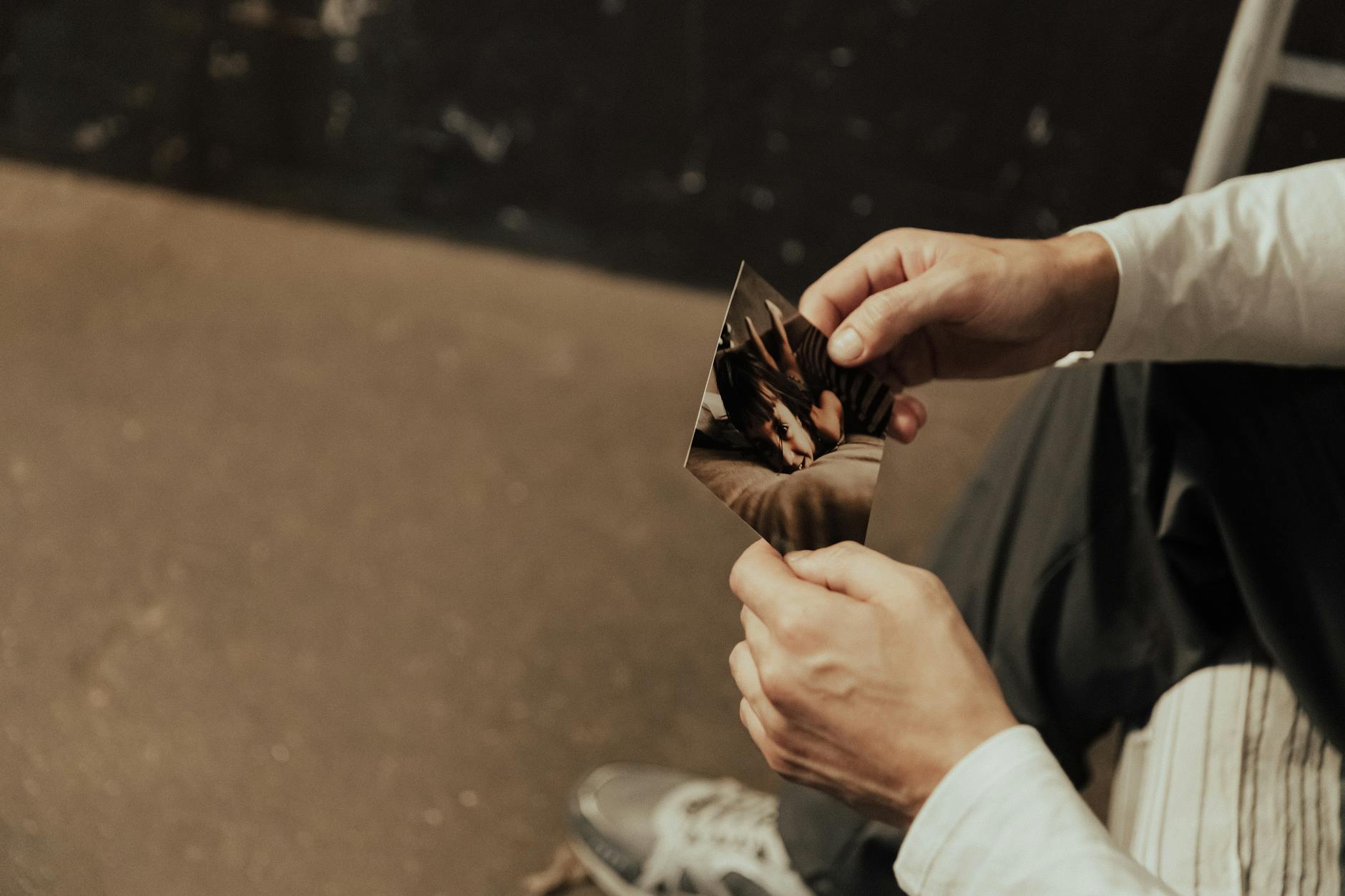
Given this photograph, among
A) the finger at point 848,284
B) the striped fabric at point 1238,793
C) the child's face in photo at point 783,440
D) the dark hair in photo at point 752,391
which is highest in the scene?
the finger at point 848,284

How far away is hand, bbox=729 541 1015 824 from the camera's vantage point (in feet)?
1.92

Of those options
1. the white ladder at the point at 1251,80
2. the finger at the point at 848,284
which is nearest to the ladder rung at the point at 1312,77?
the white ladder at the point at 1251,80

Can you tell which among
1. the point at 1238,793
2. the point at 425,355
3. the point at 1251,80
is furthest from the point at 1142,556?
the point at 425,355

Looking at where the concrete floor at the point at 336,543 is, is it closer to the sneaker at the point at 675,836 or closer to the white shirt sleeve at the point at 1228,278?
the sneaker at the point at 675,836

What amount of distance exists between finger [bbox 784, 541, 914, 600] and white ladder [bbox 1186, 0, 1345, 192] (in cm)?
77

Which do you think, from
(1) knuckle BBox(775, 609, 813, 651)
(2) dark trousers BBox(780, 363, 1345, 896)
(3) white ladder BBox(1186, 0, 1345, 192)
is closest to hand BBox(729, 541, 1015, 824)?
(1) knuckle BBox(775, 609, 813, 651)

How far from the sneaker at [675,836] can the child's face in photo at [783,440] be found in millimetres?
372

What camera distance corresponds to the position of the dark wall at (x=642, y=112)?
151 centimetres

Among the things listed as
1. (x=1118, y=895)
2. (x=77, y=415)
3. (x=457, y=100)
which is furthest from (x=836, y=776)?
(x=457, y=100)

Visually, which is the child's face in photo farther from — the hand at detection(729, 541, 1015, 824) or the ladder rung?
the ladder rung

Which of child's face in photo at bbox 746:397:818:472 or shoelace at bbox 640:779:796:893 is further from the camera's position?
shoelace at bbox 640:779:796:893

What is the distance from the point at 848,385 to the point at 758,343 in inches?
3.5

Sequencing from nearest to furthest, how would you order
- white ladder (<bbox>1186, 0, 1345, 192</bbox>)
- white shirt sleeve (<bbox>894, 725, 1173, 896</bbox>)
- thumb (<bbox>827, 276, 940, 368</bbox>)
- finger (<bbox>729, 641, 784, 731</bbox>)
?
1. white shirt sleeve (<bbox>894, 725, 1173, 896</bbox>)
2. finger (<bbox>729, 641, 784, 731</bbox>)
3. thumb (<bbox>827, 276, 940, 368</bbox>)
4. white ladder (<bbox>1186, 0, 1345, 192</bbox>)

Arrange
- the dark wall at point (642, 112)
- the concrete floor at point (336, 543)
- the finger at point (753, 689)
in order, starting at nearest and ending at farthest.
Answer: the finger at point (753, 689) < the concrete floor at point (336, 543) < the dark wall at point (642, 112)
